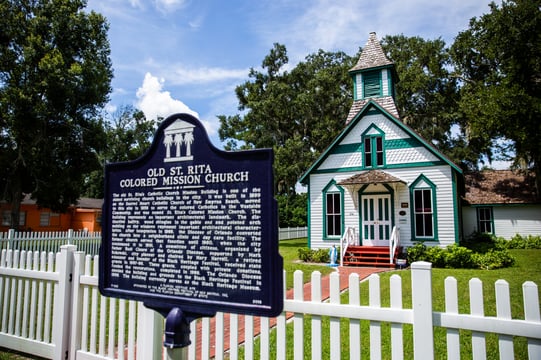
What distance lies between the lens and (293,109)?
36469mm

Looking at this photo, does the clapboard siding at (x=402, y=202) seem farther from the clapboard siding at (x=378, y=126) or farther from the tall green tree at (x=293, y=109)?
the tall green tree at (x=293, y=109)

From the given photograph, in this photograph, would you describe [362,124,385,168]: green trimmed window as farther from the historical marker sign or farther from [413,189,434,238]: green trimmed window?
the historical marker sign

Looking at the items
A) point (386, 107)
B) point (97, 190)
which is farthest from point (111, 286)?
point (97, 190)

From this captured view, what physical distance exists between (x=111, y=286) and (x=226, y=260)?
1363 mm

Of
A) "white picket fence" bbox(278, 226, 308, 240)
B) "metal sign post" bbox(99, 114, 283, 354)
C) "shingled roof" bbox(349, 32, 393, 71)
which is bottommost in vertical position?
"white picket fence" bbox(278, 226, 308, 240)

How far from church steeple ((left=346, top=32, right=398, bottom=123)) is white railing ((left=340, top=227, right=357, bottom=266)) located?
6.02 m

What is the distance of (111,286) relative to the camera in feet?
11.5

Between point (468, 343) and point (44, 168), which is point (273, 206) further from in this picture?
point (44, 168)

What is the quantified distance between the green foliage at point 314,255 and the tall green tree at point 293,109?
1689cm

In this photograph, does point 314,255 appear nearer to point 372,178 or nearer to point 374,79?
point 372,178

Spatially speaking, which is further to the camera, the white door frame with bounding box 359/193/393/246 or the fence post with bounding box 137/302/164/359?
the white door frame with bounding box 359/193/393/246

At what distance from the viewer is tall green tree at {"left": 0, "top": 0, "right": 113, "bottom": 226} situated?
24500 millimetres

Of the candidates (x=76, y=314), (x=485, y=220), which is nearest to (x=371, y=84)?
(x=485, y=220)

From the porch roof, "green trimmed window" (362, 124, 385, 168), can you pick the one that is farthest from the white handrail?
"green trimmed window" (362, 124, 385, 168)
